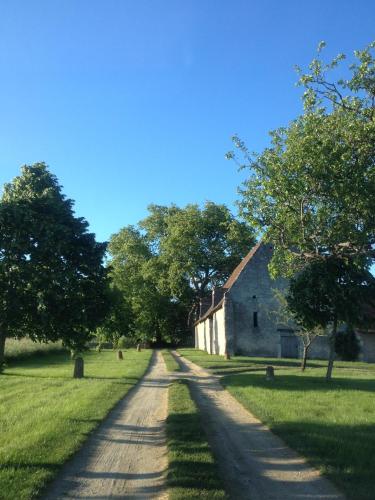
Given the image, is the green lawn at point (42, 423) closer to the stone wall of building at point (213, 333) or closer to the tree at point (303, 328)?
the tree at point (303, 328)

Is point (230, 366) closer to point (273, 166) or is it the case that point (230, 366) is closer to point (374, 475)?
point (273, 166)

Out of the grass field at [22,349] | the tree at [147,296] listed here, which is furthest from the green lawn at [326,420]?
the tree at [147,296]

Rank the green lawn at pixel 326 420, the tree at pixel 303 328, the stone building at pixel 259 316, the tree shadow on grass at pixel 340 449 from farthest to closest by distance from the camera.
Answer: the stone building at pixel 259 316 < the tree at pixel 303 328 < the green lawn at pixel 326 420 < the tree shadow on grass at pixel 340 449

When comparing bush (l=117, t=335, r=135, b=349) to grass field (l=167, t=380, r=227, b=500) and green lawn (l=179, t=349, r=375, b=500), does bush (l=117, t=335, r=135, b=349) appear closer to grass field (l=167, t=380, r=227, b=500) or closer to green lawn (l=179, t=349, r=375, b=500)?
green lawn (l=179, t=349, r=375, b=500)

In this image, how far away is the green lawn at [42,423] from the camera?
260 inches

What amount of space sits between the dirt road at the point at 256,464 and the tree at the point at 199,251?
4642 centimetres

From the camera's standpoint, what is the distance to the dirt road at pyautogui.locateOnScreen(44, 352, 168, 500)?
6180 mm

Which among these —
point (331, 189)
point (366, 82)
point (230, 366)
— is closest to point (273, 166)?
point (331, 189)

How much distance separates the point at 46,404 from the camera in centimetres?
1323

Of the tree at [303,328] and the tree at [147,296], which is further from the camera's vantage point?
the tree at [147,296]

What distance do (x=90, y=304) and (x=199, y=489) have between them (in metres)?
9.32

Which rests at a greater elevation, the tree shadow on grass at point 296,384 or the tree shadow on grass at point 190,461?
the tree shadow on grass at point 296,384

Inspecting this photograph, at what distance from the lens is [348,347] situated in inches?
1560

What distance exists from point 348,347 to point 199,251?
80.2 ft
